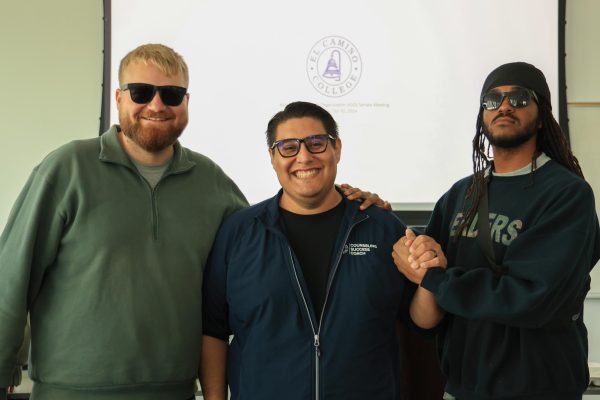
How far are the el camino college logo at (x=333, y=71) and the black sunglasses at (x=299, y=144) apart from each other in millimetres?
1671

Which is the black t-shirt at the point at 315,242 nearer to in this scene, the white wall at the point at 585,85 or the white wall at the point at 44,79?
the white wall at the point at 44,79

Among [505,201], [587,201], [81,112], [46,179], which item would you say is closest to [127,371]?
[46,179]

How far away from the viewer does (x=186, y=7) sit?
342 cm

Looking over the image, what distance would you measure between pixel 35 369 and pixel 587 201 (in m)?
1.67

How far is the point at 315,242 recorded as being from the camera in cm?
183

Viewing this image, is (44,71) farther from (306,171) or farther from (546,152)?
(546,152)

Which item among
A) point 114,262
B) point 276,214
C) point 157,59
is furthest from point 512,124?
point 114,262

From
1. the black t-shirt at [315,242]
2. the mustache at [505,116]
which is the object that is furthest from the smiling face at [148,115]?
the mustache at [505,116]

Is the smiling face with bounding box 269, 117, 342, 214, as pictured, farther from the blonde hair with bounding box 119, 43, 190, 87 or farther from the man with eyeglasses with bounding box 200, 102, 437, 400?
the blonde hair with bounding box 119, 43, 190, 87

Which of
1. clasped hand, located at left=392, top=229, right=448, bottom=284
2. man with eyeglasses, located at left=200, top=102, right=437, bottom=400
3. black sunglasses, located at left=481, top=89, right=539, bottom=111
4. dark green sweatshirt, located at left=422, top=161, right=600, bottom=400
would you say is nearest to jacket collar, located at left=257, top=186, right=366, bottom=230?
man with eyeglasses, located at left=200, top=102, right=437, bottom=400

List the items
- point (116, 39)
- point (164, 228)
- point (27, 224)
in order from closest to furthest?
point (27, 224)
point (164, 228)
point (116, 39)

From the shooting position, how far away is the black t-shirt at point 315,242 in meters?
1.76

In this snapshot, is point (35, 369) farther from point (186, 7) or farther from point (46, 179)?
point (186, 7)

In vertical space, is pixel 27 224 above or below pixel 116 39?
below
